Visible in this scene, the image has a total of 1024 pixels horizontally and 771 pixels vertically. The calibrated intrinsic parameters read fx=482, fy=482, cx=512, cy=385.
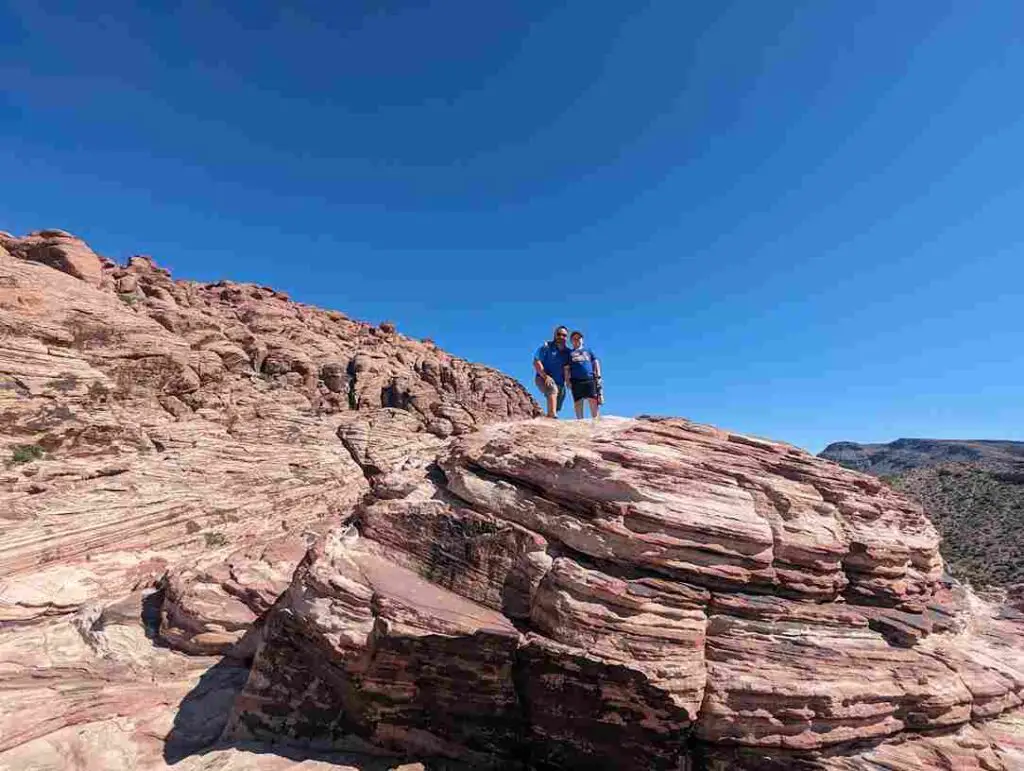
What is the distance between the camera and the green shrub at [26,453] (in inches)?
799

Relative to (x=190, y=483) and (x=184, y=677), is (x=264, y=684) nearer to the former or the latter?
(x=184, y=677)

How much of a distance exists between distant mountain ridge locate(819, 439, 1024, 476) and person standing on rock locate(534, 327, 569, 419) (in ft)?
366

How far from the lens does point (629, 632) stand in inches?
395

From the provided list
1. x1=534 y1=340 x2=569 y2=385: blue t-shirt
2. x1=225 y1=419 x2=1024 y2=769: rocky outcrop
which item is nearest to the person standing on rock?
x1=534 y1=340 x2=569 y2=385: blue t-shirt

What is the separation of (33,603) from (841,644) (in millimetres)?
24065

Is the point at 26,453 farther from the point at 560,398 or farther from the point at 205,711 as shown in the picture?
the point at 560,398

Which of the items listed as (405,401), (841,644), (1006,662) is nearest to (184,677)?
(841,644)

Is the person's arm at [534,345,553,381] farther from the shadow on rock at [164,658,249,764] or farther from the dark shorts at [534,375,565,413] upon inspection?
the shadow on rock at [164,658,249,764]

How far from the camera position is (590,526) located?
11.4 m

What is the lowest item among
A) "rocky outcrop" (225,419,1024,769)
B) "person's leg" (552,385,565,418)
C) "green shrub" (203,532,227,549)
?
"green shrub" (203,532,227,549)

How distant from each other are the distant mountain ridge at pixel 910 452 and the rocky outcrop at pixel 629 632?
367 feet

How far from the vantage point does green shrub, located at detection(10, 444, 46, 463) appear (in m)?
20.3

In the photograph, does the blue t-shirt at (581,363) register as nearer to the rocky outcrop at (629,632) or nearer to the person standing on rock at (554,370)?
the person standing on rock at (554,370)

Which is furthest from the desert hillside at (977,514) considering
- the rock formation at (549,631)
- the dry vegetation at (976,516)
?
the rock formation at (549,631)
